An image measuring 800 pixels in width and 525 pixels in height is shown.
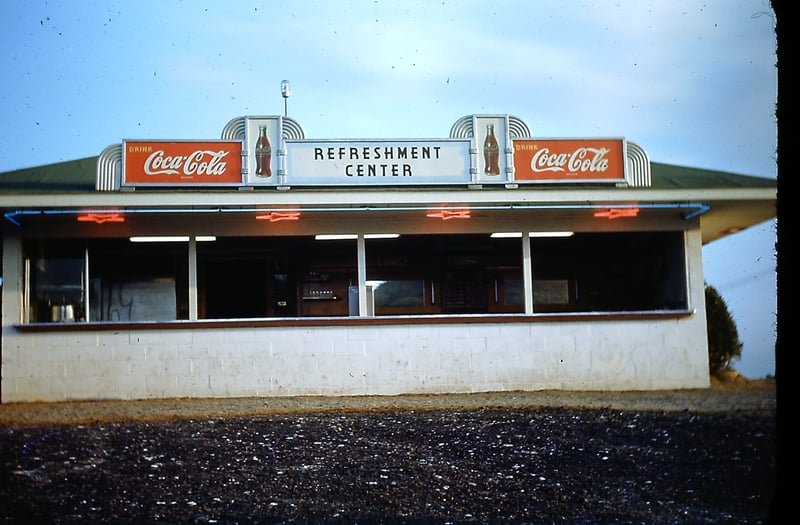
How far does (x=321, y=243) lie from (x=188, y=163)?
3.07 meters

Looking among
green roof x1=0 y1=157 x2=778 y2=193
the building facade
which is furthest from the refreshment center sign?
green roof x1=0 y1=157 x2=778 y2=193

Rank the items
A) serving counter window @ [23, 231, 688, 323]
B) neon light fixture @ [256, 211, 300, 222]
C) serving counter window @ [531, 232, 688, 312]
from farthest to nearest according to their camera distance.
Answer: serving counter window @ [531, 232, 688, 312], serving counter window @ [23, 231, 688, 323], neon light fixture @ [256, 211, 300, 222]

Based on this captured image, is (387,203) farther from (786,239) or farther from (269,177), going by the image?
(786,239)

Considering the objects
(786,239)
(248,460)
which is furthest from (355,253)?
(786,239)

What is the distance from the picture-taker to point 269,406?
13383mm

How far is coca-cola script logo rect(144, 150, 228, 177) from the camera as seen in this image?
14.9 metres

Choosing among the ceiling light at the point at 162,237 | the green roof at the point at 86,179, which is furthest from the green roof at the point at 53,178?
the ceiling light at the point at 162,237

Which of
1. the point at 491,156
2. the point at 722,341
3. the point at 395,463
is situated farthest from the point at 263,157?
the point at 722,341

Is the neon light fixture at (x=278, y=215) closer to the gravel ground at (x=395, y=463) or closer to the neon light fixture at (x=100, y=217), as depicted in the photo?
the neon light fixture at (x=100, y=217)

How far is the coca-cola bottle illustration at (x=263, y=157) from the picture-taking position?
1511 cm

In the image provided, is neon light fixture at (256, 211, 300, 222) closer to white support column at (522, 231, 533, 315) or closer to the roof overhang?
the roof overhang

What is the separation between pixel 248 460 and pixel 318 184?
21.3ft

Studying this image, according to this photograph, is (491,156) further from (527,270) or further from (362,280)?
(362,280)

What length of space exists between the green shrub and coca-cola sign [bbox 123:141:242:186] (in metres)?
10.0
